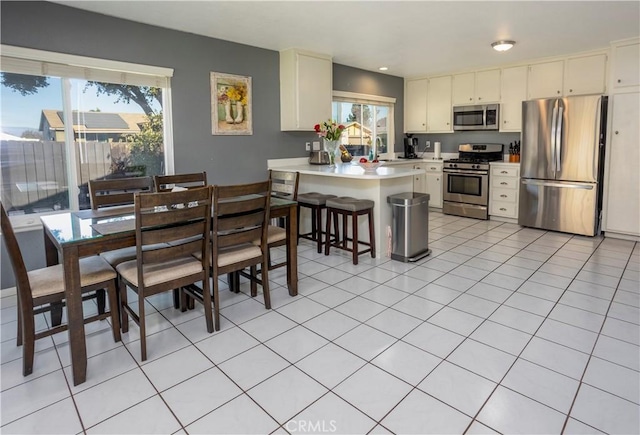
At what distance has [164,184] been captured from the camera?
3504mm

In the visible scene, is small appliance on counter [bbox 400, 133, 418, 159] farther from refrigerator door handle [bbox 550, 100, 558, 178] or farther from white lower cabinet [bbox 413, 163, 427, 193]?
refrigerator door handle [bbox 550, 100, 558, 178]

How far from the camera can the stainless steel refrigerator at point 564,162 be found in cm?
494

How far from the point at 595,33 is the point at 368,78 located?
10.1ft

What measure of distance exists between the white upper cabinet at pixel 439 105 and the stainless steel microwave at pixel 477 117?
0.53 feet

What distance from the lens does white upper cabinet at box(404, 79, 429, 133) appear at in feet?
23.3

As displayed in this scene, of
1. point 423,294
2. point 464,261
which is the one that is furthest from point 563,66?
point 423,294

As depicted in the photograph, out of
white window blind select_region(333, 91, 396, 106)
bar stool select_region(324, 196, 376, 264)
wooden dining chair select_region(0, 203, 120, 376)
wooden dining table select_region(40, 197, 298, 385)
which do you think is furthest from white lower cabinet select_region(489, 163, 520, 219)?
wooden dining chair select_region(0, 203, 120, 376)

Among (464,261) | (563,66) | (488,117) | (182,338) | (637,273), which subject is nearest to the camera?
(182,338)

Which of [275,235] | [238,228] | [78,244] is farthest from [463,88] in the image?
[78,244]

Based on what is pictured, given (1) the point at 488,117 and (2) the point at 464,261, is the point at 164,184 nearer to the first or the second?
(2) the point at 464,261

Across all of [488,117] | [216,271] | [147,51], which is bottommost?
[216,271]

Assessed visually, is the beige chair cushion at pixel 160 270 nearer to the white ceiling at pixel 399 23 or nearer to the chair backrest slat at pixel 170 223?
the chair backrest slat at pixel 170 223

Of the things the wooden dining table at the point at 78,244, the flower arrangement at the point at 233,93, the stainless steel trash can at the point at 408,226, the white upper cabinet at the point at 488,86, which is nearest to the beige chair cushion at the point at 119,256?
the wooden dining table at the point at 78,244

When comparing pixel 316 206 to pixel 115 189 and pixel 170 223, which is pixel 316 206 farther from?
pixel 170 223
